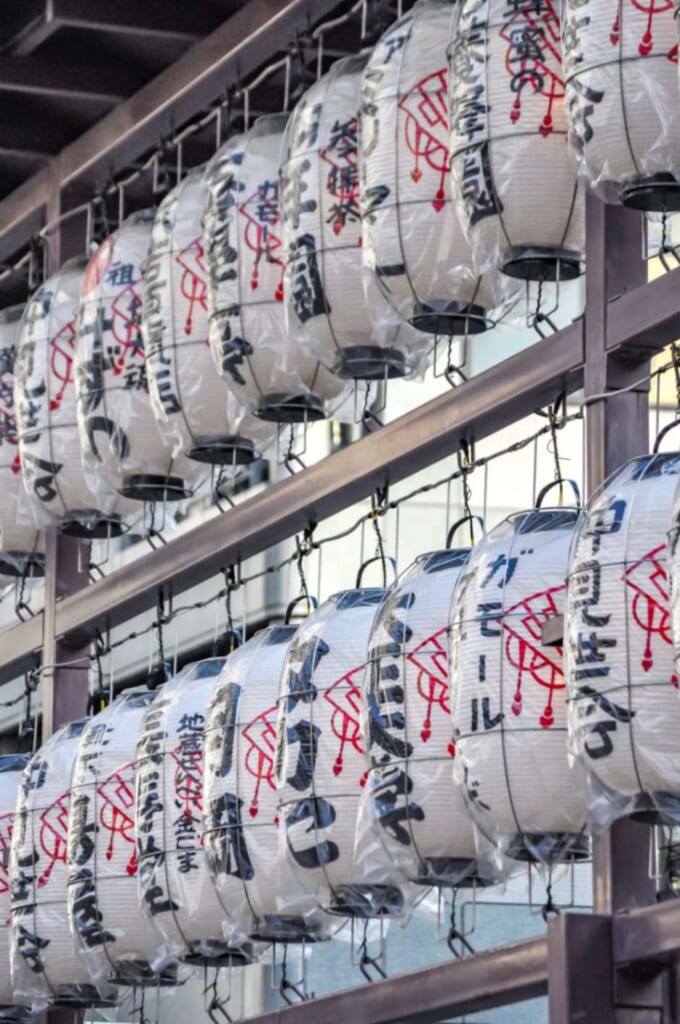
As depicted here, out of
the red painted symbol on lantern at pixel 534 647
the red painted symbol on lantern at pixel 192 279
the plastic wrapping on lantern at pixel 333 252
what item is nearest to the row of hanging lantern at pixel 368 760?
the red painted symbol on lantern at pixel 534 647

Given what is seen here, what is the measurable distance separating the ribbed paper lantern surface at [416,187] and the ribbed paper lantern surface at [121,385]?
1350mm

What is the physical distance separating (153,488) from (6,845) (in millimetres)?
1088

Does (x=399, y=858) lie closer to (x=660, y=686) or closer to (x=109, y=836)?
(x=660, y=686)

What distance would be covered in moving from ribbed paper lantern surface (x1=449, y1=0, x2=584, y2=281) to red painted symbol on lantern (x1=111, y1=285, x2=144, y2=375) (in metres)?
1.75

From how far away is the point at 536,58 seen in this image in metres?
4.72

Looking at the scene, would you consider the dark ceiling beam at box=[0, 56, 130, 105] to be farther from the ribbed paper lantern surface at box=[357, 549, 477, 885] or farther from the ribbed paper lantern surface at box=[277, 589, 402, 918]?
the ribbed paper lantern surface at box=[357, 549, 477, 885]

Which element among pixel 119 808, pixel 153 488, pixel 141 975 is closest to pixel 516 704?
pixel 119 808

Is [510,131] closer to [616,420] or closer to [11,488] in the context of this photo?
[616,420]

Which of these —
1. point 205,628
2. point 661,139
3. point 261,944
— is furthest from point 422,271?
point 205,628

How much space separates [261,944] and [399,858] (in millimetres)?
891

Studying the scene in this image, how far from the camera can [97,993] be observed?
6328mm

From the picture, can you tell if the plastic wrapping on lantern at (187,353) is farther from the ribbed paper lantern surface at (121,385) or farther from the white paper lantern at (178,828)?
the white paper lantern at (178,828)

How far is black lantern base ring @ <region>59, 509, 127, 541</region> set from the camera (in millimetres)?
6863

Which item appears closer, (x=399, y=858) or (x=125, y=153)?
(x=399, y=858)
